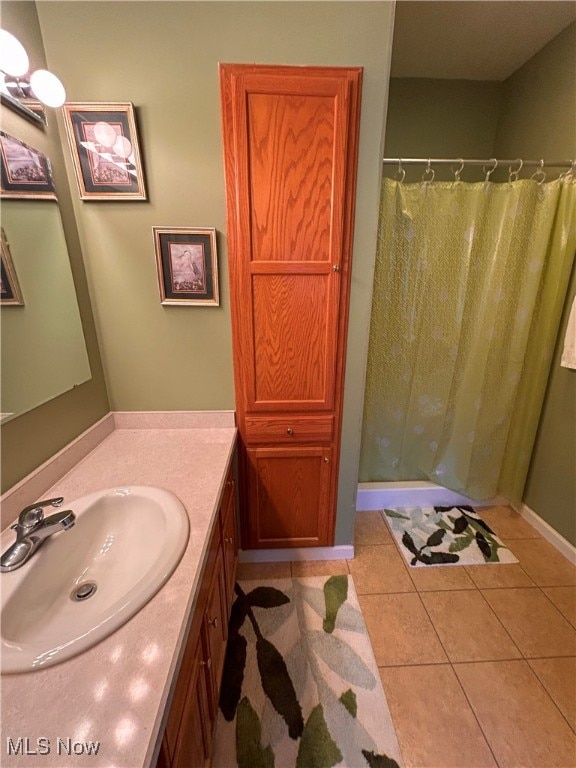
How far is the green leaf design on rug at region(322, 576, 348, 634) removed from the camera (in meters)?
1.38

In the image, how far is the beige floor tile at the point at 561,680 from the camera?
111cm

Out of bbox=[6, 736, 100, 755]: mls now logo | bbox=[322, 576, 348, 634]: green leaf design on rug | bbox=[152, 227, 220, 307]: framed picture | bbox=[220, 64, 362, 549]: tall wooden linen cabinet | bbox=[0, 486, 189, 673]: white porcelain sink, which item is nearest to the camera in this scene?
bbox=[6, 736, 100, 755]: mls now logo

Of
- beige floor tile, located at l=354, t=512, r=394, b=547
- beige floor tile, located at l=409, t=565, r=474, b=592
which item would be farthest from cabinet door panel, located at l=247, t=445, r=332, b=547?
beige floor tile, located at l=409, t=565, r=474, b=592

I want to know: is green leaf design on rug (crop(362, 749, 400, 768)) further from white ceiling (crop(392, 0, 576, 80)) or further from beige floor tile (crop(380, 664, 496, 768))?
white ceiling (crop(392, 0, 576, 80))

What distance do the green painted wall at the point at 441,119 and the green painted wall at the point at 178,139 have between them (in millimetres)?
1023

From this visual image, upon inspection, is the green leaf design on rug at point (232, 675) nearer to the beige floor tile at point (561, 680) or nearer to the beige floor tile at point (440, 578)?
the beige floor tile at point (440, 578)

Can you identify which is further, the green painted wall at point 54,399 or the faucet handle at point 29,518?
the green painted wall at point 54,399

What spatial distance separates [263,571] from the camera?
5.33 ft

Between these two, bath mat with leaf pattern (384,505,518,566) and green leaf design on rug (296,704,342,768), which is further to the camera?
bath mat with leaf pattern (384,505,518,566)

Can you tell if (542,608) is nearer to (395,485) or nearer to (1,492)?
(395,485)

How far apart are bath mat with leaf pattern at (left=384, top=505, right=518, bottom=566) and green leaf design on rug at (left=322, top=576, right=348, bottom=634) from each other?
0.42 m

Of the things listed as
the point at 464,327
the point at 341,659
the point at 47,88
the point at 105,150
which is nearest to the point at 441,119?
the point at 464,327

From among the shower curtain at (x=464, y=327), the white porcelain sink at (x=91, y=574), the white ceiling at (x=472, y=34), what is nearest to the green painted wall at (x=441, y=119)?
the white ceiling at (x=472, y=34)

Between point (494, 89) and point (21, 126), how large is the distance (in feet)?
8.98
